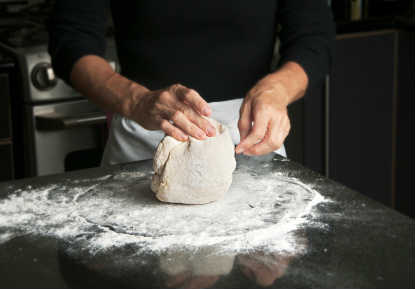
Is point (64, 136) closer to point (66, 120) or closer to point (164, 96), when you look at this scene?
point (66, 120)

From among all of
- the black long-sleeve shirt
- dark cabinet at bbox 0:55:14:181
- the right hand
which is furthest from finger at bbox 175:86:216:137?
dark cabinet at bbox 0:55:14:181

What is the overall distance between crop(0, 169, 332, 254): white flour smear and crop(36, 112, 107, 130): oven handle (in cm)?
90

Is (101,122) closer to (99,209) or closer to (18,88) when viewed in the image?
(18,88)

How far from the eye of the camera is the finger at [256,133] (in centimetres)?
100

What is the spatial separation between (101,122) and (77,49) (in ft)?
2.48

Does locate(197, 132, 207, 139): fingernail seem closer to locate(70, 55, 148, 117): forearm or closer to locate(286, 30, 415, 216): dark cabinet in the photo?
locate(70, 55, 148, 117): forearm

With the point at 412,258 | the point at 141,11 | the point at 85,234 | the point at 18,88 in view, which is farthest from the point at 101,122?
the point at 412,258

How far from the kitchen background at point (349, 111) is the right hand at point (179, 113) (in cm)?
100

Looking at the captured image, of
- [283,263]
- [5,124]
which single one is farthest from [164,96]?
[5,124]

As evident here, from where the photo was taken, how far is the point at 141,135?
1.29 m

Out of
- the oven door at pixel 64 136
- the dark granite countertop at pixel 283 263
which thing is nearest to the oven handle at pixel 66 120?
the oven door at pixel 64 136

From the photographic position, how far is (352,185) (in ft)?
7.98

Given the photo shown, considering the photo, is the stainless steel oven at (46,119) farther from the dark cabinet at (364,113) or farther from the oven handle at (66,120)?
the dark cabinet at (364,113)

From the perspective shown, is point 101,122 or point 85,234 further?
point 101,122
